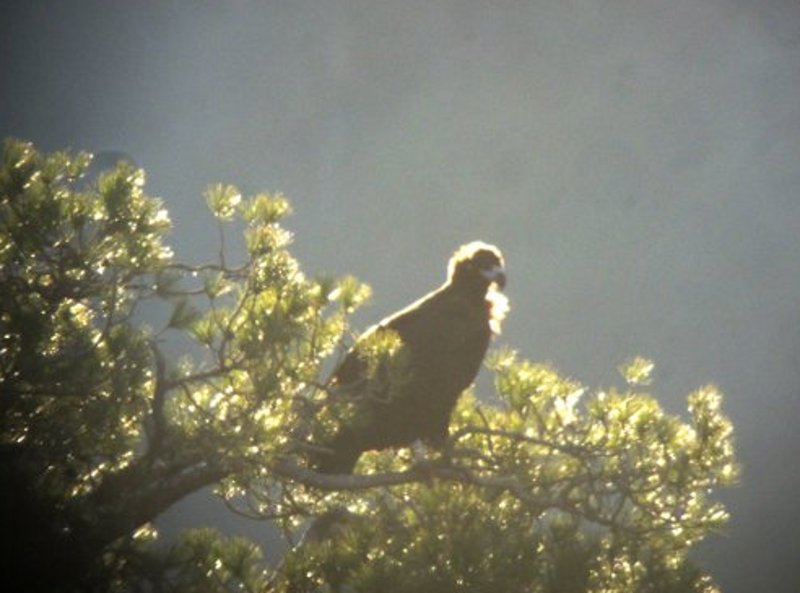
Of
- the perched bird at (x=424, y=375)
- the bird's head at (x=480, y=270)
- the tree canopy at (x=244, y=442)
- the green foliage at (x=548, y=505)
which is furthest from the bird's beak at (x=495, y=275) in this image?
the tree canopy at (x=244, y=442)

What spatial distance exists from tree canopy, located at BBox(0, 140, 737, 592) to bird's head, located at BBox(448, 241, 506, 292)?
866mm

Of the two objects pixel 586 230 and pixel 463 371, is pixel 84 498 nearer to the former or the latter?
pixel 463 371

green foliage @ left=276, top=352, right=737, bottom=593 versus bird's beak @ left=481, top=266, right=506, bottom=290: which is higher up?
bird's beak @ left=481, top=266, right=506, bottom=290

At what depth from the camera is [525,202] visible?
9.56 meters

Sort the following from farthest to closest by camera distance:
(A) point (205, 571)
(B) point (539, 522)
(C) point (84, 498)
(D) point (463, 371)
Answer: (D) point (463, 371) → (B) point (539, 522) → (A) point (205, 571) → (C) point (84, 498)

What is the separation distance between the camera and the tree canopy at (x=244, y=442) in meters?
1.55

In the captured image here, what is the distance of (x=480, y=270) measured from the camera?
2924 mm

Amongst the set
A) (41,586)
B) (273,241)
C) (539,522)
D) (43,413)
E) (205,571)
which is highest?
(273,241)

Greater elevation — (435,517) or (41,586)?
(435,517)

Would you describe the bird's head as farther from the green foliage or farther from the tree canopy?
the tree canopy

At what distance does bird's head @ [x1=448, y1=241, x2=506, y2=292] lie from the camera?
9.56ft

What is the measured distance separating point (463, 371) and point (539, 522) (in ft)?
2.33

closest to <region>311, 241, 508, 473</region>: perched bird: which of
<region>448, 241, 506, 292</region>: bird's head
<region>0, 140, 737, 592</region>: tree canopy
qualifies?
<region>448, 241, 506, 292</region>: bird's head

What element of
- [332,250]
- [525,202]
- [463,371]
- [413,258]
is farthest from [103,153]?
[463,371]
